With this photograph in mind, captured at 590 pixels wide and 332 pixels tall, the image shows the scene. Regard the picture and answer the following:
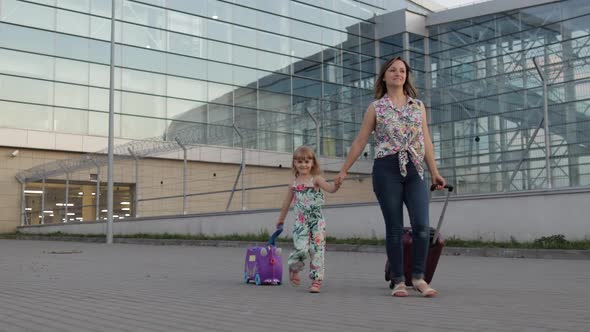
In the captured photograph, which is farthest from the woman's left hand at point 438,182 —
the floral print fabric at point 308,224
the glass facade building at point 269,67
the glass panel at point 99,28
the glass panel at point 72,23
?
the glass panel at point 99,28

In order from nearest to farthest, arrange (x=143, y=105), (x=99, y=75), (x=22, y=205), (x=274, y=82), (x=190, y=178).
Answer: (x=190, y=178) < (x=22, y=205) < (x=99, y=75) < (x=143, y=105) < (x=274, y=82)

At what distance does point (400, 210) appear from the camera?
5742mm

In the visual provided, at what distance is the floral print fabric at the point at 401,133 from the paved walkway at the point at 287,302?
3.72 feet

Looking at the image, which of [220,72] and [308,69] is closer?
[220,72]

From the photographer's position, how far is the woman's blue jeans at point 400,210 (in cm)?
573

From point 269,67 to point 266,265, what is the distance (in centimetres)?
3168

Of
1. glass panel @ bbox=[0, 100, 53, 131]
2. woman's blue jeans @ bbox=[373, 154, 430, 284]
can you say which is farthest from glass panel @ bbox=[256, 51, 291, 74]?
woman's blue jeans @ bbox=[373, 154, 430, 284]

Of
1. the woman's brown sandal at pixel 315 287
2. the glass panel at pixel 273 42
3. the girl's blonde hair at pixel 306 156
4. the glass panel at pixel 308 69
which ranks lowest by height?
the woman's brown sandal at pixel 315 287

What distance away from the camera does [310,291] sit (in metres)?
6.18

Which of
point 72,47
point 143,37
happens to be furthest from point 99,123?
point 143,37

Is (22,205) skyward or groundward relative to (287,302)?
skyward

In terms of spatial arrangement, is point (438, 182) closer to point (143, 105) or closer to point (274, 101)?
point (143, 105)

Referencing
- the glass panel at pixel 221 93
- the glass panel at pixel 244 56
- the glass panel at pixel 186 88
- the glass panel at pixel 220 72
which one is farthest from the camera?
the glass panel at pixel 244 56

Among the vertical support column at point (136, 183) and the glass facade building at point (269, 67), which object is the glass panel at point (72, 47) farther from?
the vertical support column at point (136, 183)
